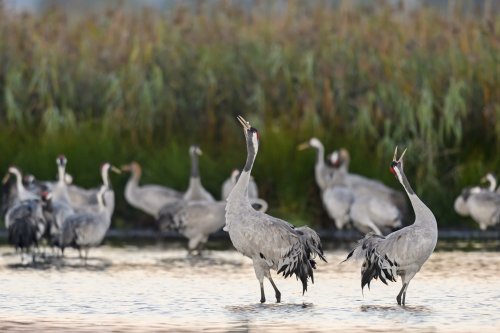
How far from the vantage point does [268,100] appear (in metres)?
19.6

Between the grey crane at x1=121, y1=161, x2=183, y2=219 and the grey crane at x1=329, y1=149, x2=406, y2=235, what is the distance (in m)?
2.06

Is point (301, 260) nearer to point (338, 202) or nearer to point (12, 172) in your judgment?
point (338, 202)

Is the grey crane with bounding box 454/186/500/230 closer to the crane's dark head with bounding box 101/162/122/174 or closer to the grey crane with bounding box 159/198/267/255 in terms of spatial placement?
the grey crane with bounding box 159/198/267/255

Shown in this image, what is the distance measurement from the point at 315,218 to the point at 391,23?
3.61m

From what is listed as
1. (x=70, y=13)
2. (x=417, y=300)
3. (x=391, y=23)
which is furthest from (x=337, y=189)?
(x=70, y=13)

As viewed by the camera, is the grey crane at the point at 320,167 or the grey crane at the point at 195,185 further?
the grey crane at the point at 320,167

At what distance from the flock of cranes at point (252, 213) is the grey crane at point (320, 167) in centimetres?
1

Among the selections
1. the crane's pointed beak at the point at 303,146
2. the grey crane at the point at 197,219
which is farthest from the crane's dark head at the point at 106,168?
the crane's pointed beak at the point at 303,146

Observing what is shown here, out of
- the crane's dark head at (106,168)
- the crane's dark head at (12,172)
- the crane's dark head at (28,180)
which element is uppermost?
the crane's dark head at (106,168)

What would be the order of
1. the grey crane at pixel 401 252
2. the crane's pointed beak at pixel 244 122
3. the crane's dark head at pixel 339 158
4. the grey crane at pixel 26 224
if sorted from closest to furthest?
the grey crane at pixel 401 252, the crane's pointed beak at pixel 244 122, the grey crane at pixel 26 224, the crane's dark head at pixel 339 158

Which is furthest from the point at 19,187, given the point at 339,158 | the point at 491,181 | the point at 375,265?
the point at 375,265

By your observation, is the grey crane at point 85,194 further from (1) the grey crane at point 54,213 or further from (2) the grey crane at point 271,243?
(2) the grey crane at point 271,243

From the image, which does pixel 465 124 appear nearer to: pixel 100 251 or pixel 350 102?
pixel 350 102

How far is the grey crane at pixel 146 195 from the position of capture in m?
17.7
